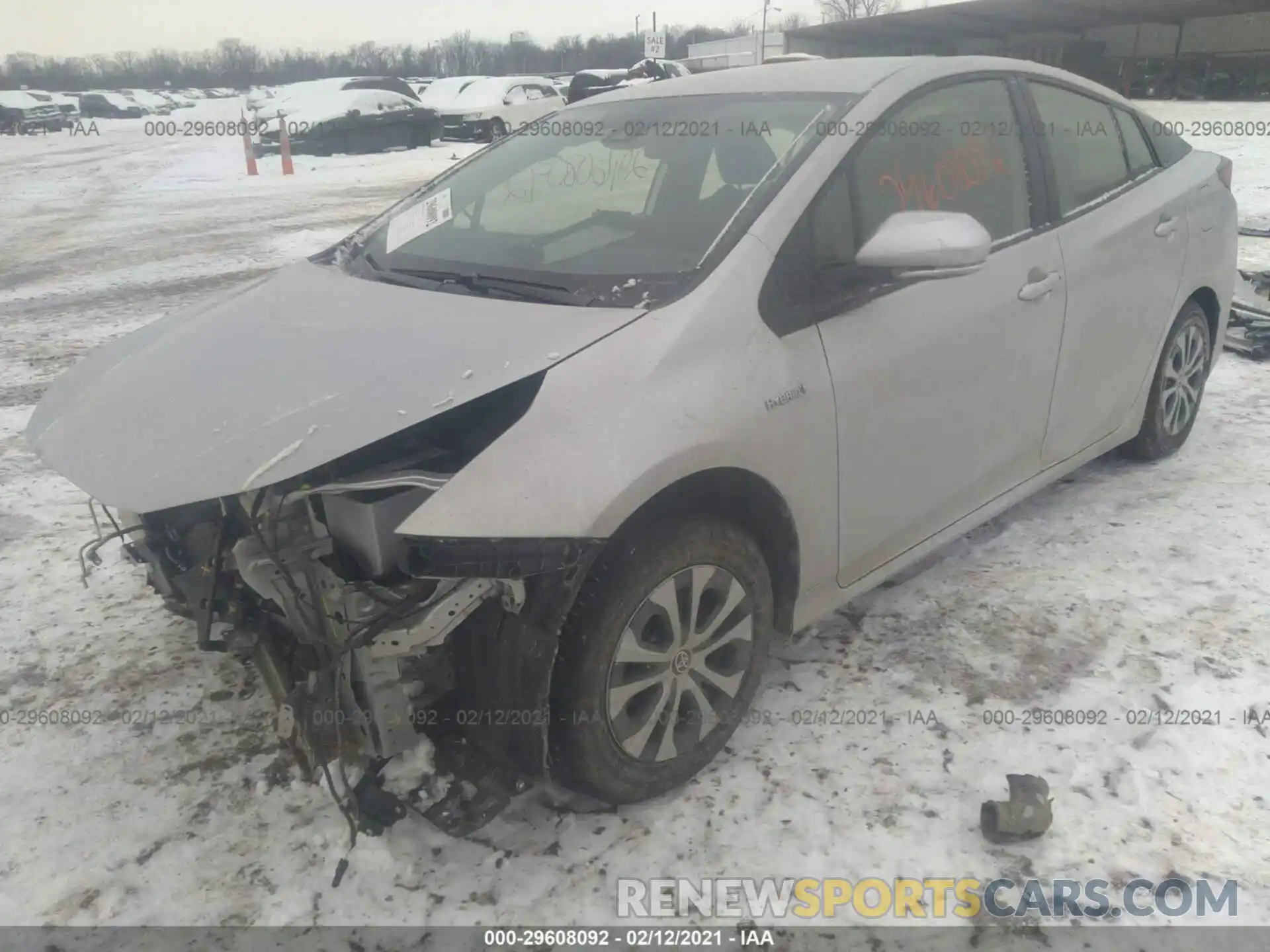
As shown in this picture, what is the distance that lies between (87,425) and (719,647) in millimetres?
1635

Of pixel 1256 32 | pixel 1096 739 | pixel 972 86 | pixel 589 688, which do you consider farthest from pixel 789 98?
pixel 1256 32

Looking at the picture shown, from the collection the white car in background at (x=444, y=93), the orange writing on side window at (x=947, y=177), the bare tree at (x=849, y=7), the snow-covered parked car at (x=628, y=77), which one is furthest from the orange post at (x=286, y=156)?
the bare tree at (x=849, y=7)

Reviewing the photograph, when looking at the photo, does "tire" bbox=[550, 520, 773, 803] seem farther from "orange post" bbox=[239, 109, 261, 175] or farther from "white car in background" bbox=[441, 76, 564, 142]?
"white car in background" bbox=[441, 76, 564, 142]

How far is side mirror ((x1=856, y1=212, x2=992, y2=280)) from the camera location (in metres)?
2.31

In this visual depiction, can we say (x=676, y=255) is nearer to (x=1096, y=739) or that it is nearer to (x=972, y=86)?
(x=972, y=86)

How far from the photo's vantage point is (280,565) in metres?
1.98

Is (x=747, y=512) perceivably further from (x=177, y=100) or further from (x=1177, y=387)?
(x=177, y=100)

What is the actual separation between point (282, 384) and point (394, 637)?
0.66 metres

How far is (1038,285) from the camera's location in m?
2.98

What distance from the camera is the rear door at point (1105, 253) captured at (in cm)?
321

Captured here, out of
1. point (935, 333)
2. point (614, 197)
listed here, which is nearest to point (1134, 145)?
point (935, 333)

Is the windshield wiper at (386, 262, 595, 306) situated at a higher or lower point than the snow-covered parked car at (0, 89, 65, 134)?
lower

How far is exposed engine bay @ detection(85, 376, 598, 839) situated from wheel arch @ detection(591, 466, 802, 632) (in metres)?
0.25

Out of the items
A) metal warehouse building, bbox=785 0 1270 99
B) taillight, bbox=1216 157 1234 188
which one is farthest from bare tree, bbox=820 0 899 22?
taillight, bbox=1216 157 1234 188
